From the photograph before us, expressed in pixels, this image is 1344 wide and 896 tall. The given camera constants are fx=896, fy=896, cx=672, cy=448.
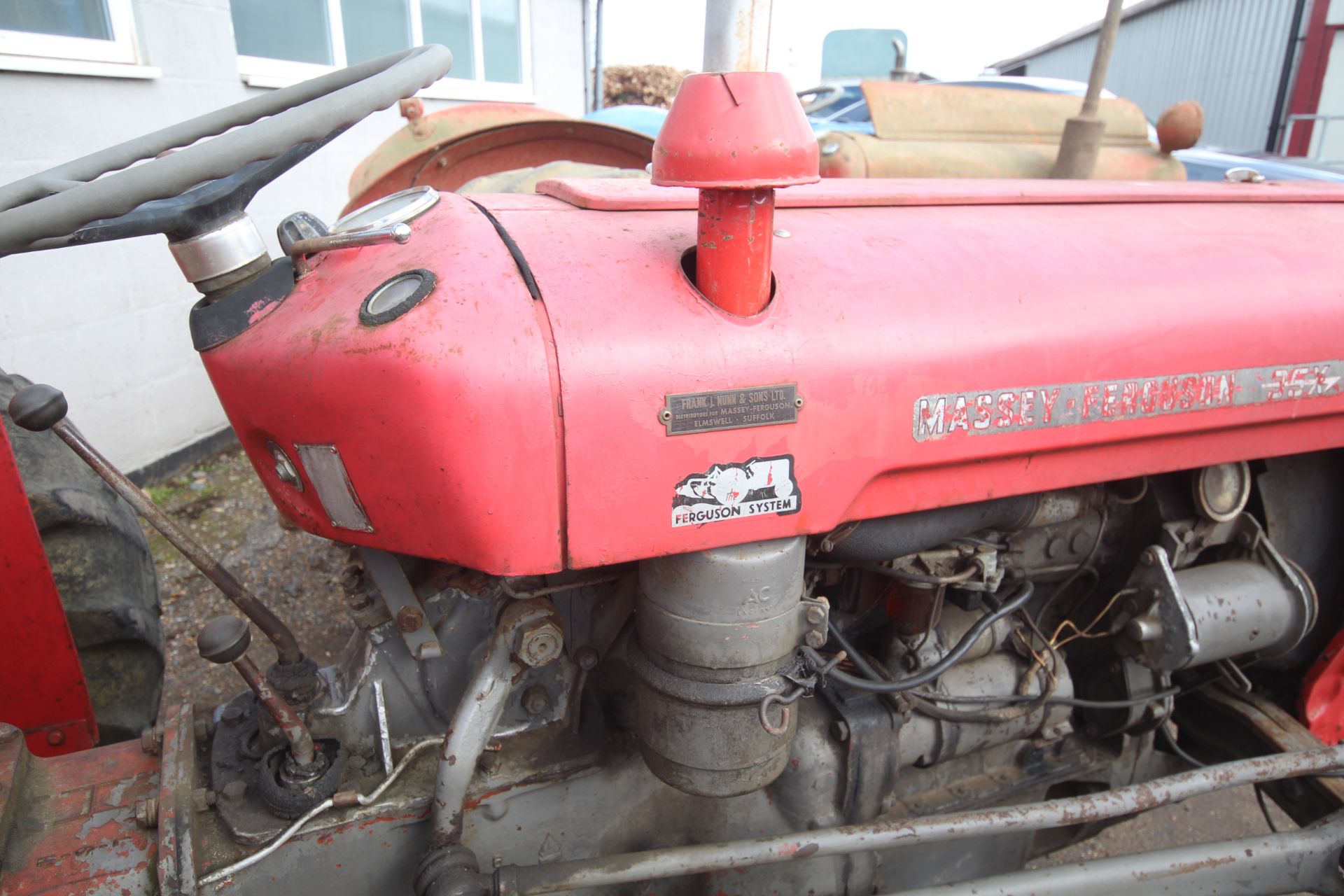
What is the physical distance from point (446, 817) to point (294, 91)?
3.24ft

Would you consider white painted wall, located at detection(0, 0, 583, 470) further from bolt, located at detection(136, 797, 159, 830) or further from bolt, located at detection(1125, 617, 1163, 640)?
bolt, located at detection(1125, 617, 1163, 640)

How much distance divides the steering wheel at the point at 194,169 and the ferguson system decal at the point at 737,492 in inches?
21.3

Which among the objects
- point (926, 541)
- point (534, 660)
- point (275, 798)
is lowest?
point (275, 798)

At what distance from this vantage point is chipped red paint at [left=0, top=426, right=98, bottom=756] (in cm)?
133

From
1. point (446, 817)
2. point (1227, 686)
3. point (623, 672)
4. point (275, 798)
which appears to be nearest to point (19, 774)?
point (275, 798)

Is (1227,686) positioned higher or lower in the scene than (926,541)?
lower

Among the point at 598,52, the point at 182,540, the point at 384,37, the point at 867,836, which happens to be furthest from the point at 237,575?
the point at 598,52

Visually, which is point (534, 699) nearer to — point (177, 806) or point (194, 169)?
point (177, 806)

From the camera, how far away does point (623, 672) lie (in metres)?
1.42

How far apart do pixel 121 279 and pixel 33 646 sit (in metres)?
2.63

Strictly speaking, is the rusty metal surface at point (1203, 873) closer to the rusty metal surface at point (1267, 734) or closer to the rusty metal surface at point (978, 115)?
the rusty metal surface at point (1267, 734)

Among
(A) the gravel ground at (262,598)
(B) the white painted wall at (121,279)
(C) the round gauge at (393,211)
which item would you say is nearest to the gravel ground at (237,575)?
(A) the gravel ground at (262,598)

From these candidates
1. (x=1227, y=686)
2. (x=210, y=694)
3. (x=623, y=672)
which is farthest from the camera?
(x=210, y=694)

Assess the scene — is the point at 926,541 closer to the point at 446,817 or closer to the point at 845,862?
the point at 845,862
